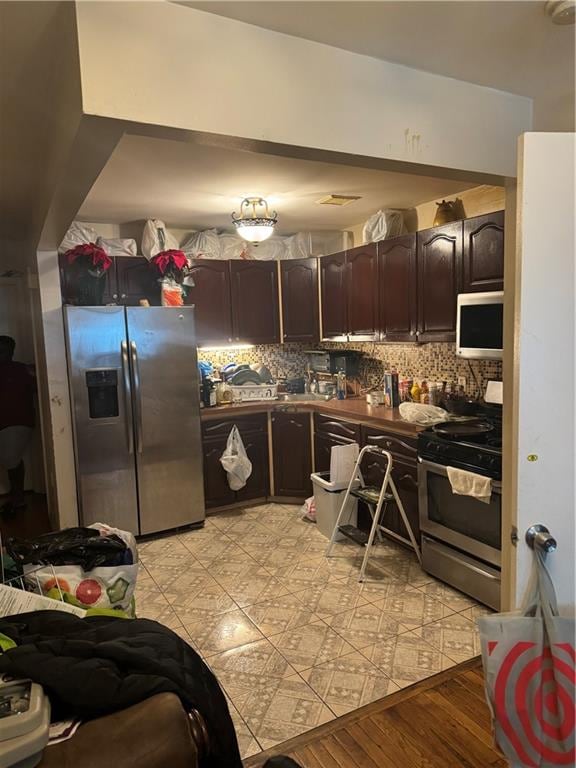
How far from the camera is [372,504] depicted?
123 inches

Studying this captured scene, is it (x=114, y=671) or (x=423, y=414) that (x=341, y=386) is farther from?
(x=114, y=671)

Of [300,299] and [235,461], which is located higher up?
[300,299]

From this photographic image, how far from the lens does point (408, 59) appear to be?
5.45ft

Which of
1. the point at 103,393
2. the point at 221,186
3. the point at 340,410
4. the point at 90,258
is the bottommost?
the point at 340,410

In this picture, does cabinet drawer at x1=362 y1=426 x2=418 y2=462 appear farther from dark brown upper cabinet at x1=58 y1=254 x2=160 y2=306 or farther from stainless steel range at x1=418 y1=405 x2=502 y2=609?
dark brown upper cabinet at x1=58 y1=254 x2=160 y2=306

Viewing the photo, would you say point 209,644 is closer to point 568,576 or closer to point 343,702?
point 343,702

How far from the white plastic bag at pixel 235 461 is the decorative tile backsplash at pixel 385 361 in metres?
0.86

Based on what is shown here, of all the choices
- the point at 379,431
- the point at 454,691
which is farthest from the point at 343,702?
the point at 379,431

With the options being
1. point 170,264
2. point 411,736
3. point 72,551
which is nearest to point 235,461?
point 170,264

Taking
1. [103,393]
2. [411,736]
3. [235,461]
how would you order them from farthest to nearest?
[235,461], [103,393], [411,736]

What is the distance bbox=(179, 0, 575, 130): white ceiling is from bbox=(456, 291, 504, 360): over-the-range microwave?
1119 millimetres

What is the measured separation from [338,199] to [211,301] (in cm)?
138

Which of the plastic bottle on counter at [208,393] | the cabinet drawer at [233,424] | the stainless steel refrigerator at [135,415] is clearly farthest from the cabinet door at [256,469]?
the stainless steel refrigerator at [135,415]

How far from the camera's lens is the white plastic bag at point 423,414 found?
315 centimetres
